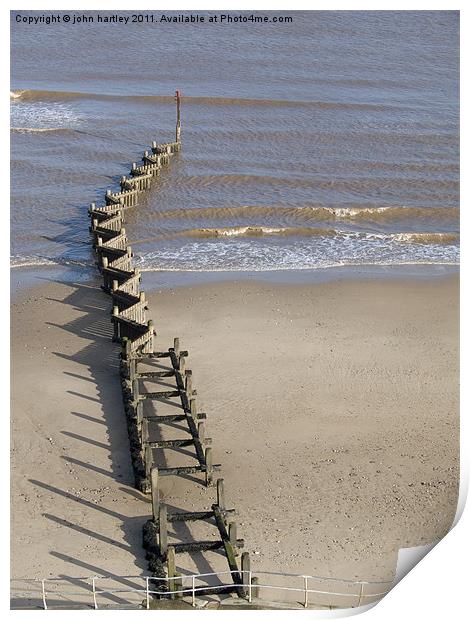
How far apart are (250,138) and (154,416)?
27609 millimetres

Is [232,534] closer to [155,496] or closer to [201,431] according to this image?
[155,496]

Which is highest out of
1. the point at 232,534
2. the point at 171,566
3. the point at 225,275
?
the point at 225,275

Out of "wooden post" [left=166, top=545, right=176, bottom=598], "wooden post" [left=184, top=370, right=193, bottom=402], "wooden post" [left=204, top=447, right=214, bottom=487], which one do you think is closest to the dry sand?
"wooden post" [left=204, top=447, right=214, bottom=487]

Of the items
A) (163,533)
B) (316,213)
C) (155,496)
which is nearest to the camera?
(163,533)

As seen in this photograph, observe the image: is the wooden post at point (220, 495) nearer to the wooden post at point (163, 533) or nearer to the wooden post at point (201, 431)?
the wooden post at point (163, 533)

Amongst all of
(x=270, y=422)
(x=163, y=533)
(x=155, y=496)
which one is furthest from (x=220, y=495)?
(x=270, y=422)

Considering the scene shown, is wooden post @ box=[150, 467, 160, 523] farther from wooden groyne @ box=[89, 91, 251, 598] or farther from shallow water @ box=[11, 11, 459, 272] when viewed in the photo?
shallow water @ box=[11, 11, 459, 272]

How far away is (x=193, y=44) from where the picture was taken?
6238cm

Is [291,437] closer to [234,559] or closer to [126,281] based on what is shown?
[234,559]

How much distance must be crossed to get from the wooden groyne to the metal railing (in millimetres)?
155

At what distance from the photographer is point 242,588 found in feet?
56.0

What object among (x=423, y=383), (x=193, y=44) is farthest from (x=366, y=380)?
(x=193, y=44)

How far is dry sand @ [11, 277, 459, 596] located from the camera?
62.5ft
